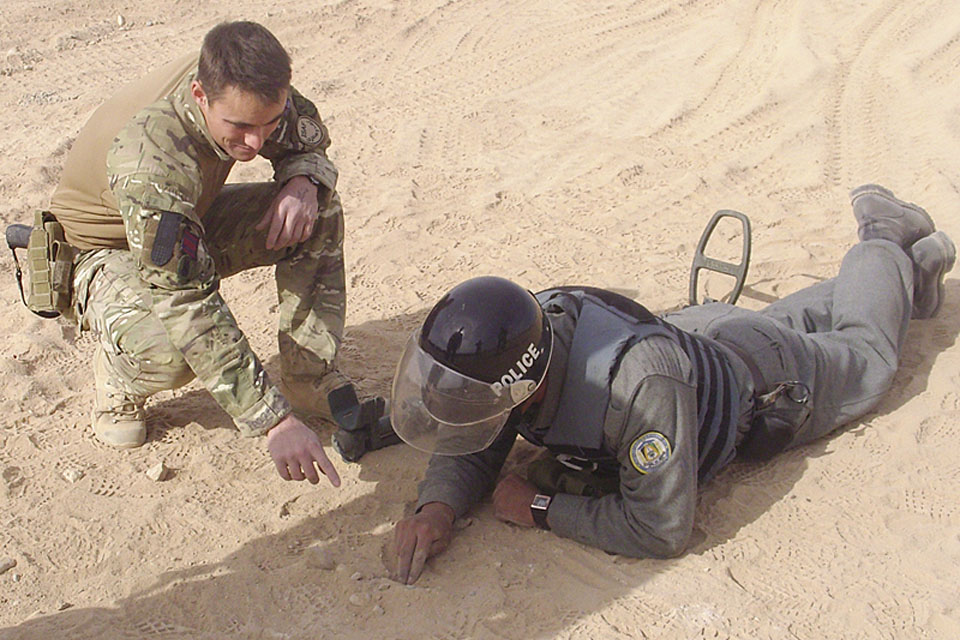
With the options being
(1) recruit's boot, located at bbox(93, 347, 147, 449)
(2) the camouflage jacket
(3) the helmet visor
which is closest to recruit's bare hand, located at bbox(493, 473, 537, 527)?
(3) the helmet visor

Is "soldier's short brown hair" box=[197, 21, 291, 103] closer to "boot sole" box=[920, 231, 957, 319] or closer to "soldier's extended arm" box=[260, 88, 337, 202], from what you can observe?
"soldier's extended arm" box=[260, 88, 337, 202]

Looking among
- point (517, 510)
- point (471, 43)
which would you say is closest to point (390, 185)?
point (471, 43)

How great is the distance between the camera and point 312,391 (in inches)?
146

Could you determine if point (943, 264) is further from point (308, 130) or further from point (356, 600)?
point (356, 600)

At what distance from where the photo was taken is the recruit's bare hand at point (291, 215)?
11.3ft

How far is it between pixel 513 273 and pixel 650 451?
2.17 meters

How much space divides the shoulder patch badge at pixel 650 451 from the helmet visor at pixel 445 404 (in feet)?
1.17

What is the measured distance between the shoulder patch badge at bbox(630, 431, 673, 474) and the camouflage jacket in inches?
41.2

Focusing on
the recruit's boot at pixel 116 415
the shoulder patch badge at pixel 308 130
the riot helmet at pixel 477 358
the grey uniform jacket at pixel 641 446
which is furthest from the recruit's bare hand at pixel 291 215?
the grey uniform jacket at pixel 641 446

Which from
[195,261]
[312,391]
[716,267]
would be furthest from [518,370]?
Answer: [716,267]

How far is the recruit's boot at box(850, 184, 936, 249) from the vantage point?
160 inches

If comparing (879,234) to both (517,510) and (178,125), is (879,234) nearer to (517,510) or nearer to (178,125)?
(517,510)

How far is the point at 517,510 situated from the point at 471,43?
16.6ft

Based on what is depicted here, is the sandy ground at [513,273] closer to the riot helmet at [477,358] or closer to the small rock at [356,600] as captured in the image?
the small rock at [356,600]
